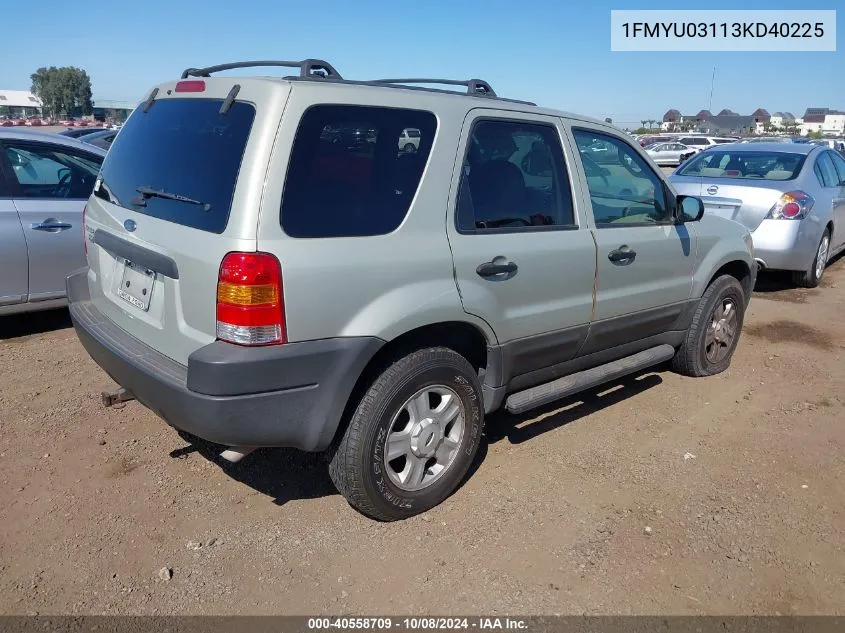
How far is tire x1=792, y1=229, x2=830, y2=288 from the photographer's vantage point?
25.1ft

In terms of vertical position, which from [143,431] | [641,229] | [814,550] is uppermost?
[641,229]

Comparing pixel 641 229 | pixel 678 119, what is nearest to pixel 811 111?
pixel 678 119

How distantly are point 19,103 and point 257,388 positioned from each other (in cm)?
10565

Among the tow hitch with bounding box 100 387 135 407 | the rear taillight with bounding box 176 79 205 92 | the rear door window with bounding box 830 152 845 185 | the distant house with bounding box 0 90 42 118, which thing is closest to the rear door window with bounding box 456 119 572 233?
the rear taillight with bounding box 176 79 205 92

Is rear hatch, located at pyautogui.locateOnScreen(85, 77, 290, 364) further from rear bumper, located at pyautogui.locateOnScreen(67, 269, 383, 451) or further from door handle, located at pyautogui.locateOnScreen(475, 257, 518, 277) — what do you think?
door handle, located at pyautogui.locateOnScreen(475, 257, 518, 277)

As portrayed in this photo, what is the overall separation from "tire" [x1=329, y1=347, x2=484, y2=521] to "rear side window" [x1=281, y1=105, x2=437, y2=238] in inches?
25.9

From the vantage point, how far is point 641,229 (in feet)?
13.3

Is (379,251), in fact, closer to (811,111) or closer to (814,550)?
(814,550)

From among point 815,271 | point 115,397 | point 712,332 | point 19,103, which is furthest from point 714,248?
point 19,103

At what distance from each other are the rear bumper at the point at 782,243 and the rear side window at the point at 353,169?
17.6ft

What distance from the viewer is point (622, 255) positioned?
3.88 metres

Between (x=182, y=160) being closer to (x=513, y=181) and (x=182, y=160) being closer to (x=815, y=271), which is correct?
(x=513, y=181)

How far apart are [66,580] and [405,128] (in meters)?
2.32

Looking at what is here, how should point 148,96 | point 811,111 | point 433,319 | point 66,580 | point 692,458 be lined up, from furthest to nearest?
point 811,111
point 692,458
point 148,96
point 433,319
point 66,580
